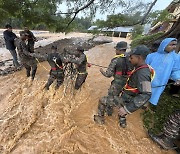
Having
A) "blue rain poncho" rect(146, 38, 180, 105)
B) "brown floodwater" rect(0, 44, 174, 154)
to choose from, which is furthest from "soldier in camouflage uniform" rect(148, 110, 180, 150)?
"blue rain poncho" rect(146, 38, 180, 105)

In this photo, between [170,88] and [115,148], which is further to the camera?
[170,88]

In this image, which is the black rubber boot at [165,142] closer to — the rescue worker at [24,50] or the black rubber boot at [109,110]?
the black rubber boot at [109,110]

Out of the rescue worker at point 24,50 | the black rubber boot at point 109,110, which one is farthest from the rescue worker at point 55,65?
the black rubber boot at point 109,110

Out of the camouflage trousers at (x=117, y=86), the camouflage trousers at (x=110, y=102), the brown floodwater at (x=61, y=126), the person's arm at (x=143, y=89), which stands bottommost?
the brown floodwater at (x=61, y=126)

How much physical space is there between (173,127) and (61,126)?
2136mm

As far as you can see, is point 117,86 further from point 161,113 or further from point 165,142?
point 165,142

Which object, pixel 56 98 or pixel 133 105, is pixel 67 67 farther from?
pixel 133 105

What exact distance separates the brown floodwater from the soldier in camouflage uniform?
0.14 meters

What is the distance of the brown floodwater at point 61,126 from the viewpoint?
333 cm

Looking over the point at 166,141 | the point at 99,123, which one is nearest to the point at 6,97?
the point at 99,123

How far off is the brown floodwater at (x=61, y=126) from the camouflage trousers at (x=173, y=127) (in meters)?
0.39

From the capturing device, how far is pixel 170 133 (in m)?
3.19

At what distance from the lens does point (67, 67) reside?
5438 mm

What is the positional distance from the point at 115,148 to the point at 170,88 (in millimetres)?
1765
